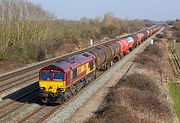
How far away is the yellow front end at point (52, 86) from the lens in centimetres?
2329

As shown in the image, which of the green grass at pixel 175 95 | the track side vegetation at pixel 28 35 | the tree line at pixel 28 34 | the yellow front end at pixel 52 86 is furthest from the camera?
the tree line at pixel 28 34

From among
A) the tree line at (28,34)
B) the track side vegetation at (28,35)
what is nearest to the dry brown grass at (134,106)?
the track side vegetation at (28,35)

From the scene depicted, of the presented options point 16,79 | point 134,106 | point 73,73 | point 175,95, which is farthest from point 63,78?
point 175,95

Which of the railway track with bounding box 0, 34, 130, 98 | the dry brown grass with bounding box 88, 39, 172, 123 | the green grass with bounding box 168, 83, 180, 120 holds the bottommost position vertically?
the green grass with bounding box 168, 83, 180, 120

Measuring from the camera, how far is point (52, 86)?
76.6ft

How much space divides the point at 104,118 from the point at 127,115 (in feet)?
4.37

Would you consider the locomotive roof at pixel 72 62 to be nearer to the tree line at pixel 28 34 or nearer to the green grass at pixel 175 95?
the green grass at pixel 175 95

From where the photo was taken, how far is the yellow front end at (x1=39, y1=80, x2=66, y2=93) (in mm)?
23288

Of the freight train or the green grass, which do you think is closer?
the freight train

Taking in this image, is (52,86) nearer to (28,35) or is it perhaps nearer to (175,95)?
(175,95)

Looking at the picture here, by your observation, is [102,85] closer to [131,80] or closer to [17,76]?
[131,80]

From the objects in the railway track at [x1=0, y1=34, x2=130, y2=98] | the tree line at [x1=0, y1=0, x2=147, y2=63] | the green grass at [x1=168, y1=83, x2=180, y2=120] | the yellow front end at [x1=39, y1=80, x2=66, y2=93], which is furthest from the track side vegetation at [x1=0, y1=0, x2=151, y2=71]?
the yellow front end at [x1=39, y1=80, x2=66, y2=93]

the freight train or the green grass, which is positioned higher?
the freight train

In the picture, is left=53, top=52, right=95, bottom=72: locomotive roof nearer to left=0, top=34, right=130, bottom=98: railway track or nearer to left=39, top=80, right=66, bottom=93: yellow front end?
left=39, top=80, right=66, bottom=93: yellow front end
